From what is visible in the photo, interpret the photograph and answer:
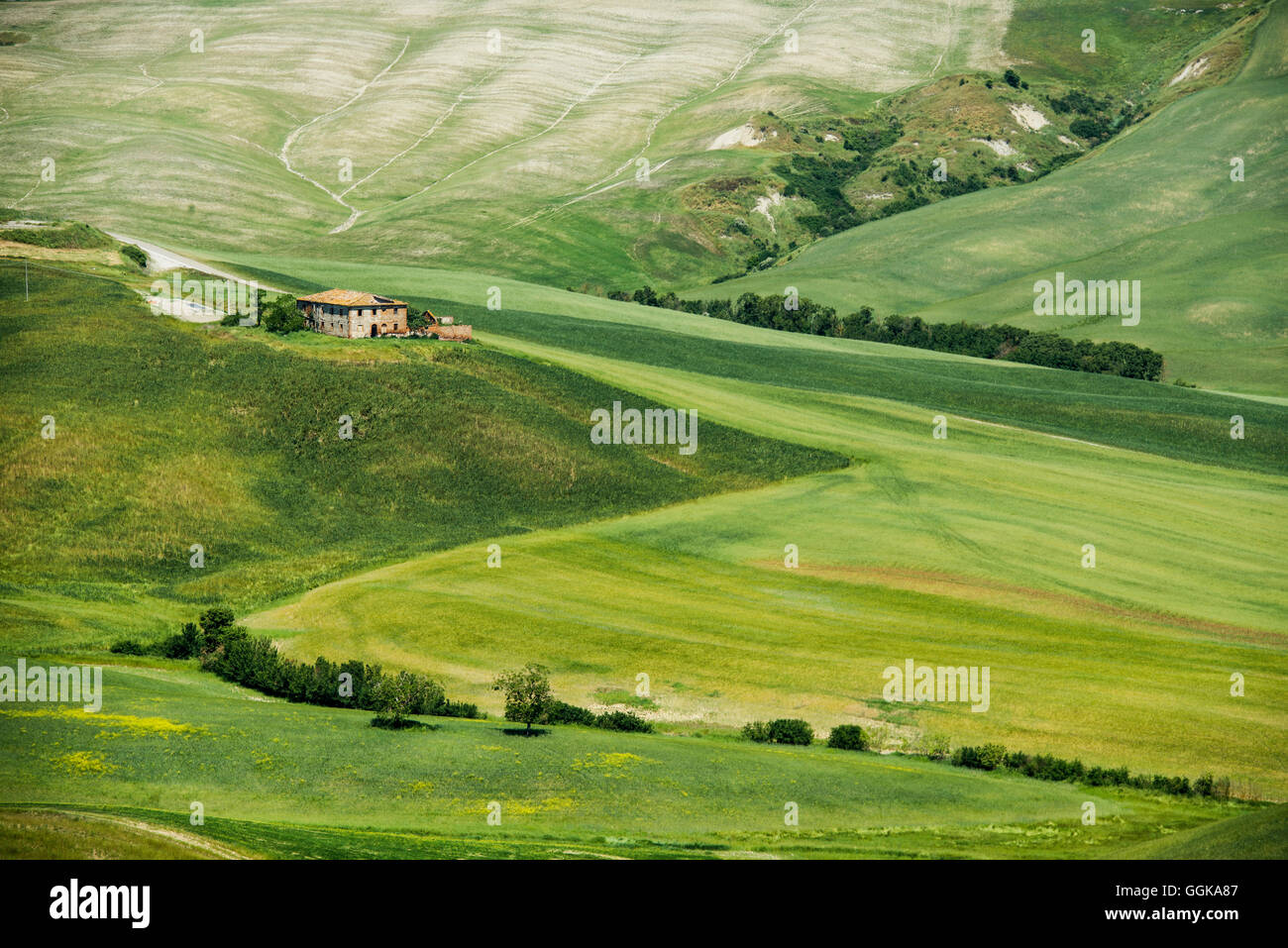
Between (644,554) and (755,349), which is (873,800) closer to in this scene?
(644,554)

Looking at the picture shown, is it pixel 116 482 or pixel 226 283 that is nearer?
pixel 116 482

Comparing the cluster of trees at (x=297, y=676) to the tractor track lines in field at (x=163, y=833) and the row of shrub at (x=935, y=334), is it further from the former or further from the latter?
the row of shrub at (x=935, y=334)

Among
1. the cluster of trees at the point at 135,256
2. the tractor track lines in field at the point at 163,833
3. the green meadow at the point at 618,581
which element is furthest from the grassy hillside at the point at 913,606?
the cluster of trees at the point at 135,256

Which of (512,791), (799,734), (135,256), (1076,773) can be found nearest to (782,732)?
(799,734)

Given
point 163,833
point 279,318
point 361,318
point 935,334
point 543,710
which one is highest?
point 935,334

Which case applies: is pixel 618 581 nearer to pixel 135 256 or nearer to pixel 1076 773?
pixel 1076 773

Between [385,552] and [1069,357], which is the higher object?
[1069,357]
